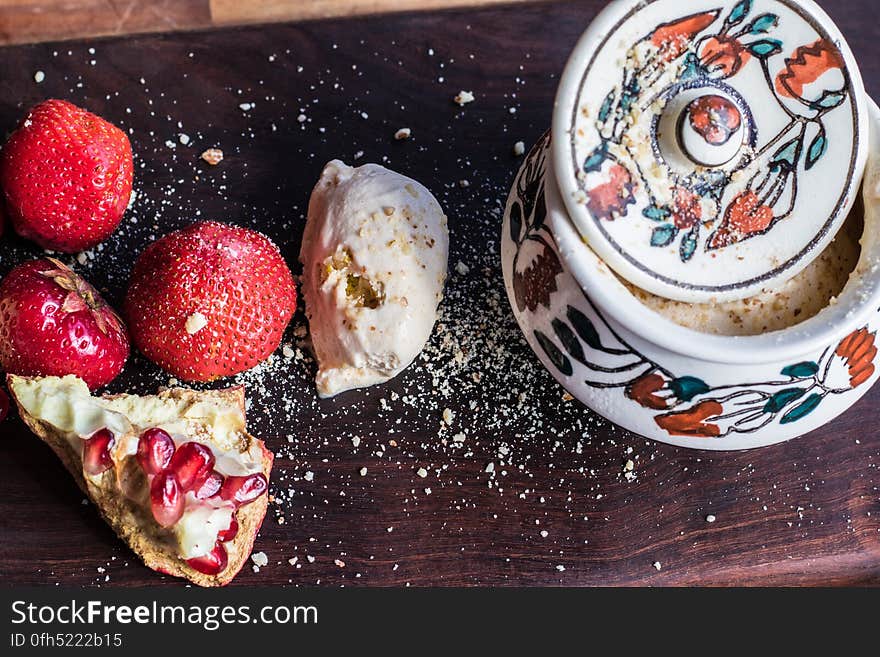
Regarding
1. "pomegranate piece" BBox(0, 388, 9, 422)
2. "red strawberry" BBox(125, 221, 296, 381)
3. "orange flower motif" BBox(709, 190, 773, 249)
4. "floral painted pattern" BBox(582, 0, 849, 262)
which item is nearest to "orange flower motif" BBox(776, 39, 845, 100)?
"floral painted pattern" BBox(582, 0, 849, 262)

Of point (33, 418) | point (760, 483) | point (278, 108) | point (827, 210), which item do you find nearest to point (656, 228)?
point (827, 210)

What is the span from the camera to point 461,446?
1.20 meters

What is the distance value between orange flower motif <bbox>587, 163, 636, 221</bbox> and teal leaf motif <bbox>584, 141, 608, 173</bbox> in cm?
1

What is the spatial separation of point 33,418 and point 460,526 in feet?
1.67

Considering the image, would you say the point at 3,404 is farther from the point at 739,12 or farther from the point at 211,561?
the point at 739,12

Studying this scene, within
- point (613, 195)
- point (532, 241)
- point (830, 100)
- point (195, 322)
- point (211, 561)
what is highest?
point (830, 100)

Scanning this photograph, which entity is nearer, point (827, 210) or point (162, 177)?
point (827, 210)

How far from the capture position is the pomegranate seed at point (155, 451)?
3.56 ft

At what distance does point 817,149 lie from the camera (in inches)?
35.7

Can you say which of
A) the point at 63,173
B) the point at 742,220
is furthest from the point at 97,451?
the point at 742,220

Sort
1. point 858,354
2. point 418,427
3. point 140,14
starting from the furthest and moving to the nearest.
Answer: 1. point 140,14
2. point 418,427
3. point 858,354

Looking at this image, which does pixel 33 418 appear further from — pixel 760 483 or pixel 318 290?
pixel 760 483

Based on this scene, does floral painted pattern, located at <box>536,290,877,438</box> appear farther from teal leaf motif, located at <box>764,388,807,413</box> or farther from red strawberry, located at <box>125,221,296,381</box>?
red strawberry, located at <box>125,221,296,381</box>

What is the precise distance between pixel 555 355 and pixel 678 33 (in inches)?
13.3
